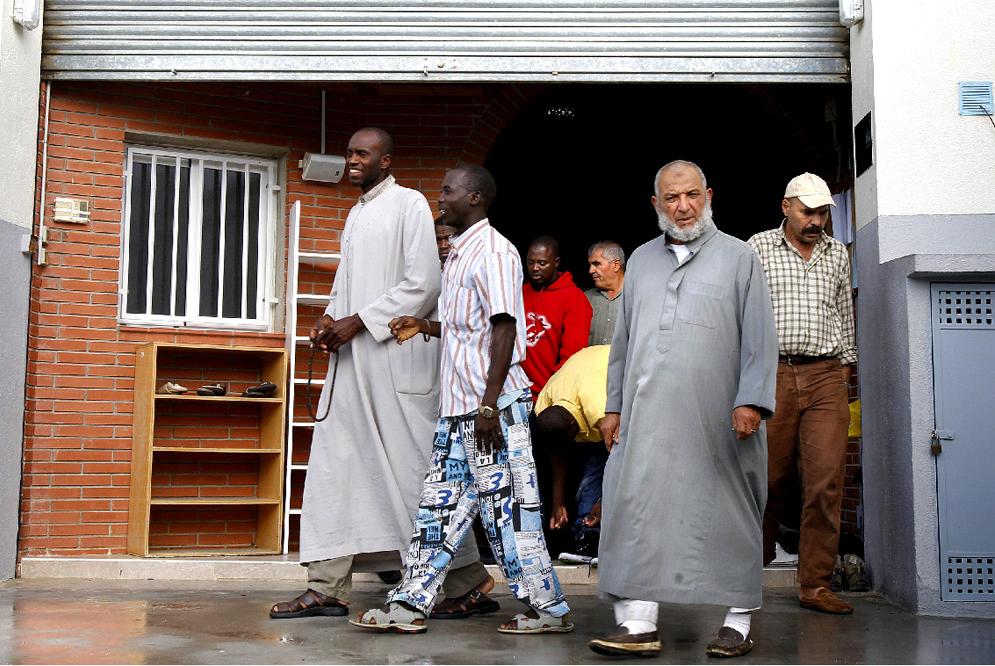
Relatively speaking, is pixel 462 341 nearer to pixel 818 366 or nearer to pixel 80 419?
pixel 818 366

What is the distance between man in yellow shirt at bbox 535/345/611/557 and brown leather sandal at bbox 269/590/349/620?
2.20 metres

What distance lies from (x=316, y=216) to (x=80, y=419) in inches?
88.0

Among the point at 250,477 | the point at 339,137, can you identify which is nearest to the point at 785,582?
the point at 250,477

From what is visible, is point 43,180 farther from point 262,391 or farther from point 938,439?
point 938,439

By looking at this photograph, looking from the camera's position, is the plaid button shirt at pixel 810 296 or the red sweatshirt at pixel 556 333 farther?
the red sweatshirt at pixel 556 333

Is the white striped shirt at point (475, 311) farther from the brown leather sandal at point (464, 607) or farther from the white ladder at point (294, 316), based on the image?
the white ladder at point (294, 316)

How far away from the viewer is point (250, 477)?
9.09 meters

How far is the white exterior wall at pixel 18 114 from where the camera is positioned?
770 centimetres

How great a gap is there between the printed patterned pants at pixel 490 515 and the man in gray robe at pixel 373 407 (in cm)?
40

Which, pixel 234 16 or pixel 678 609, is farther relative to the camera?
pixel 234 16

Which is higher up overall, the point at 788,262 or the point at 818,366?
the point at 788,262

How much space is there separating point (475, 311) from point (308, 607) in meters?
1.64

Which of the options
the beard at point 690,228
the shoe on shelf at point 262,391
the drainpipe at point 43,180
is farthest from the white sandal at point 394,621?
the drainpipe at point 43,180

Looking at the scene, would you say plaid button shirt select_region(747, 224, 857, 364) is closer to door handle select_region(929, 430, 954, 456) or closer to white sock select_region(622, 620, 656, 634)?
door handle select_region(929, 430, 954, 456)
